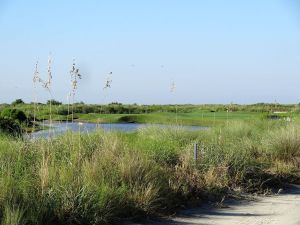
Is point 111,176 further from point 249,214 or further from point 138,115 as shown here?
point 138,115

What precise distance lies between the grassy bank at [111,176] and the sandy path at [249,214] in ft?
1.46

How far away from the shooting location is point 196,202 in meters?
10.3

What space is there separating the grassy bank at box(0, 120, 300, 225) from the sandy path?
444mm

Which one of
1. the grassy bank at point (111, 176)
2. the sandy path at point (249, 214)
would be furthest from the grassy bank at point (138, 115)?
the sandy path at point (249, 214)

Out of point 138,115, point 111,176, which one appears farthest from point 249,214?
point 138,115

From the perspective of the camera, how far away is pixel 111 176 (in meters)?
9.61

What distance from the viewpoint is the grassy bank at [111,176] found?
26.4 feet

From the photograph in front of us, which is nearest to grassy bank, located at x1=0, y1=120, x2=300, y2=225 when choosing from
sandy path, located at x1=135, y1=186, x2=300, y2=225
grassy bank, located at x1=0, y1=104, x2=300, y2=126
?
sandy path, located at x1=135, y1=186, x2=300, y2=225

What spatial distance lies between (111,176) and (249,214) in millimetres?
2538

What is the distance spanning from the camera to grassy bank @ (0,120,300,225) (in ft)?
26.4

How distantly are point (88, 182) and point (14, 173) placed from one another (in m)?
1.19

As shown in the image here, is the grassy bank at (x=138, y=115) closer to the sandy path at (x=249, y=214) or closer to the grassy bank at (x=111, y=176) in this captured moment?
the grassy bank at (x=111, y=176)

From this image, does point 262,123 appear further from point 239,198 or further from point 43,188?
point 43,188

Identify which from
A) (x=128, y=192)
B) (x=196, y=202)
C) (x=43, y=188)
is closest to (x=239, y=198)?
(x=196, y=202)
